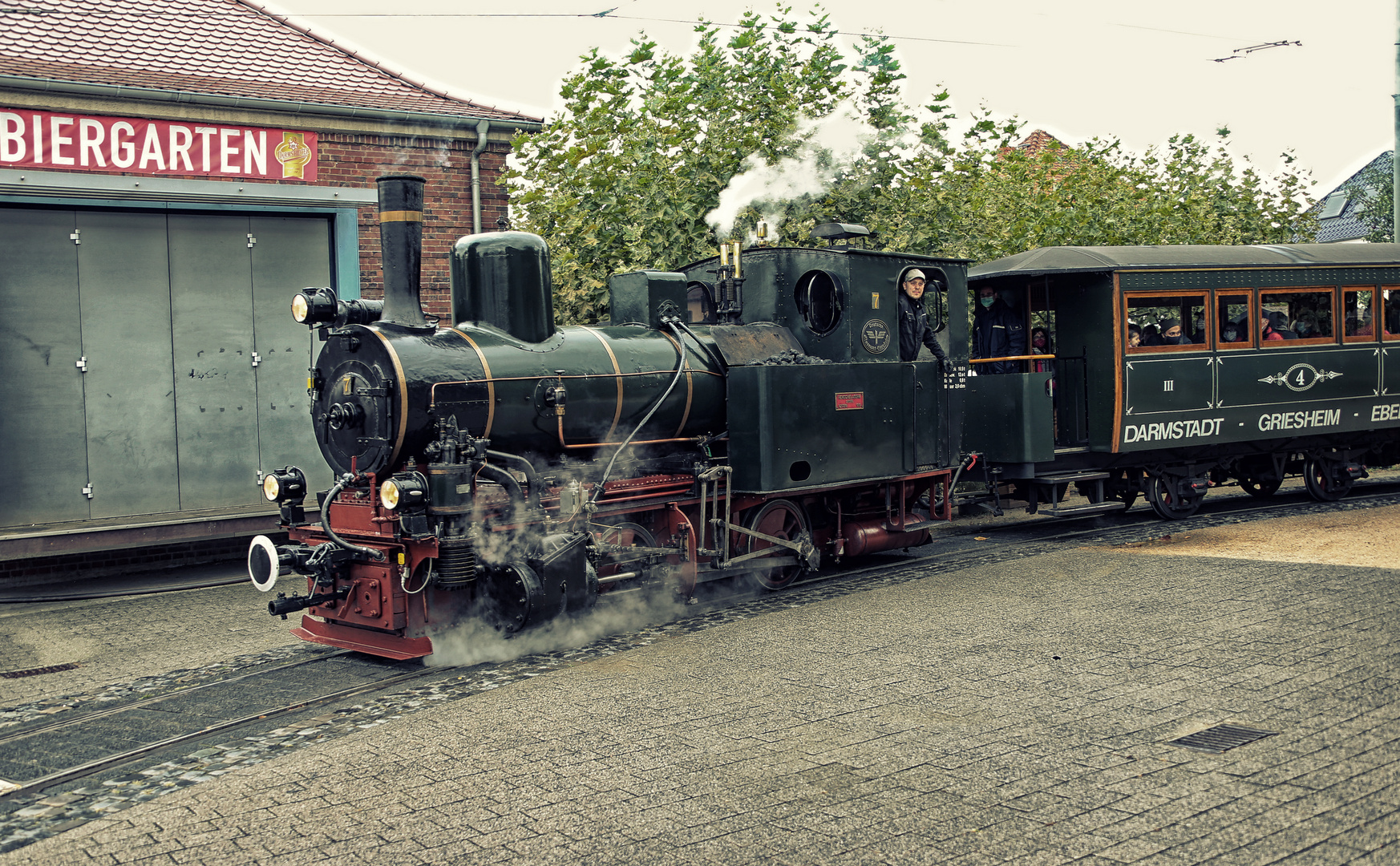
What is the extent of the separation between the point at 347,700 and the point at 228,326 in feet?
21.9

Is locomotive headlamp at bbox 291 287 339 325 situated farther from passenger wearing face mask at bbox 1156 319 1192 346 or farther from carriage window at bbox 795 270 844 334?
passenger wearing face mask at bbox 1156 319 1192 346

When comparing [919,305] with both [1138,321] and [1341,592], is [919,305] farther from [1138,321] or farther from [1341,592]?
[1341,592]

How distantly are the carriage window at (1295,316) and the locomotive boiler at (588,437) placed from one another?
Result: 14.3ft

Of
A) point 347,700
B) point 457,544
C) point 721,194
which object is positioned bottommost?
point 347,700

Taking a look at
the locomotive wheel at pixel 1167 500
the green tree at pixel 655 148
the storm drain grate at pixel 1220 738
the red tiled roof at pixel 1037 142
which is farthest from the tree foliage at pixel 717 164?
the red tiled roof at pixel 1037 142

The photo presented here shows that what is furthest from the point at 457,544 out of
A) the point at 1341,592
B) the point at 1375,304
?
the point at 1375,304

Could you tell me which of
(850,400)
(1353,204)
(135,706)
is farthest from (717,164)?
(1353,204)

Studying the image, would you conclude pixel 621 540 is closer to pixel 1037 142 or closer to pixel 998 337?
pixel 998 337

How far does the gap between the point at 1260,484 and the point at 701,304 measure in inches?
332

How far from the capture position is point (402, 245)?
7.40 m

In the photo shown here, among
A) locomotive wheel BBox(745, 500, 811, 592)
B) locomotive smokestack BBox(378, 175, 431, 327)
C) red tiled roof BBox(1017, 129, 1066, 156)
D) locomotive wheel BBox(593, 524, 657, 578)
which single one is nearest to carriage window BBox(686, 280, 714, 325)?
locomotive wheel BBox(745, 500, 811, 592)

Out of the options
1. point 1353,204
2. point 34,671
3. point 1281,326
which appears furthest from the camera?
point 1353,204

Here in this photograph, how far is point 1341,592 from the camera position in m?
8.01

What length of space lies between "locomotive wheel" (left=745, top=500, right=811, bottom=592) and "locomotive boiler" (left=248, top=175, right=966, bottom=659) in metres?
0.02
